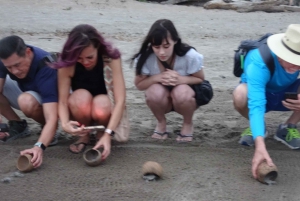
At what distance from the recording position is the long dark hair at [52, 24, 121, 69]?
342 centimetres

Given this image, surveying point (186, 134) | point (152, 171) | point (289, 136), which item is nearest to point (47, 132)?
point (152, 171)

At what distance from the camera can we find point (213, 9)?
1372cm

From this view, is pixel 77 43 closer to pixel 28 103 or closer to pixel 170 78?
pixel 28 103

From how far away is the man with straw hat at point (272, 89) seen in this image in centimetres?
322

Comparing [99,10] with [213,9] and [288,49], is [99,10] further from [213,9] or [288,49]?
[288,49]

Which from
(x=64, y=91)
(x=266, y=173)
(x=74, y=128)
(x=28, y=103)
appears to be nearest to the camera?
(x=266, y=173)

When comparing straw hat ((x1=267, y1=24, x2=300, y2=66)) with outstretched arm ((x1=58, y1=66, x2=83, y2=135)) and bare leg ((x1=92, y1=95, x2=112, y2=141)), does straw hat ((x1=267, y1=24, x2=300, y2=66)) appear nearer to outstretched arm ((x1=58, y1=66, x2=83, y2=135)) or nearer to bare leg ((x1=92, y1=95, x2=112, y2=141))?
bare leg ((x1=92, y1=95, x2=112, y2=141))

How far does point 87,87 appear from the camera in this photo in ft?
12.5

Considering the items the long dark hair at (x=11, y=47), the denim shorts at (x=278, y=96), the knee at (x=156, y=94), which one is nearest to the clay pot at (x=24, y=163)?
the long dark hair at (x=11, y=47)

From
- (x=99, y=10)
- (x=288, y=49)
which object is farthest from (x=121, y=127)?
(x=99, y=10)

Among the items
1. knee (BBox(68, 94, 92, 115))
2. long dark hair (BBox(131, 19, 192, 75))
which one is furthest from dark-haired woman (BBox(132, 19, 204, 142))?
knee (BBox(68, 94, 92, 115))

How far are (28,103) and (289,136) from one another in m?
2.00

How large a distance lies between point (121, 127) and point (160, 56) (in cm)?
60

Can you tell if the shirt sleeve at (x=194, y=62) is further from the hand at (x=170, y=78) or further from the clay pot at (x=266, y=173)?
the clay pot at (x=266, y=173)
